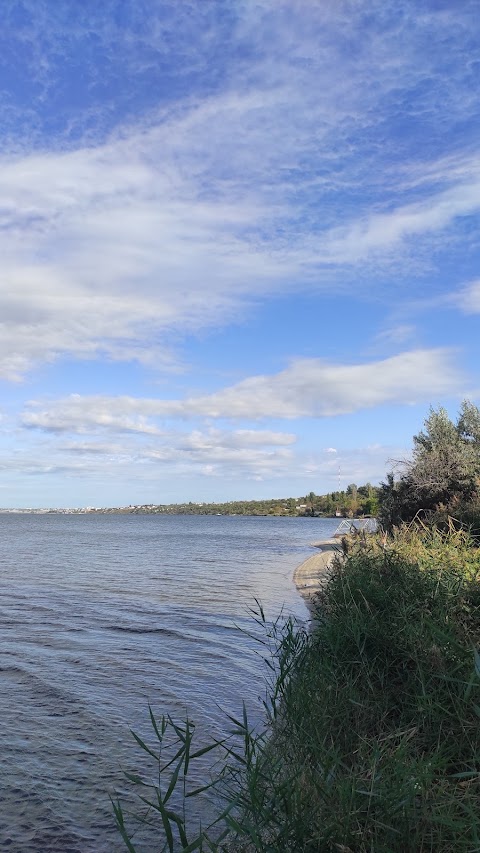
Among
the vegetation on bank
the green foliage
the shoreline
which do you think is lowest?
the shoreline

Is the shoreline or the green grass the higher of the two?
the green grass

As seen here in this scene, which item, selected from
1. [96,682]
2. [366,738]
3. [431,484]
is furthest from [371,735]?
[431,484]

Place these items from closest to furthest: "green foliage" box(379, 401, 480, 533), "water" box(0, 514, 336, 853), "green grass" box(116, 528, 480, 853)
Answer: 1. "green grass" box(116, 528, 480, 853)
2. "water" box(0, 514, 336, 853)
3. "green foliage" box(379, 401, 480, 533)

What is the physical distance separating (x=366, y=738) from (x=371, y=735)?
468 millimetres

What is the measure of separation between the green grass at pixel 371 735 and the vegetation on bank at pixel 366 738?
2 centimetres

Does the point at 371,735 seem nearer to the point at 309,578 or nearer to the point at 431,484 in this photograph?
the point at 431,484

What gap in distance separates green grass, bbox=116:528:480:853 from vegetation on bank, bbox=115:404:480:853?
0.06 ft

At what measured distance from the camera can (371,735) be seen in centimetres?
623

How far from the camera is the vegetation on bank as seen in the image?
418cm

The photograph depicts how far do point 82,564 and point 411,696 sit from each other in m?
34.9

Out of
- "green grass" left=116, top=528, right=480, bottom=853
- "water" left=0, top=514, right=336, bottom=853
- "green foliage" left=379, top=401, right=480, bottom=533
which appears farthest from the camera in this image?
"green foliage" left=379, top=401, right=480, bottom=533

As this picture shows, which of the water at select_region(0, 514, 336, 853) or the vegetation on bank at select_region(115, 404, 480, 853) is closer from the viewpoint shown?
the vegetation on bank at select_region(115, 404, 480, 853)

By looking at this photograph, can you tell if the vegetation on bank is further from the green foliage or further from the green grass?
the green foliage

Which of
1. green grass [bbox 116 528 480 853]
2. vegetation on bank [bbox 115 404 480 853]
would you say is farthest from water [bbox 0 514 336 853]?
green grass [bbox 116 528 480 853]
